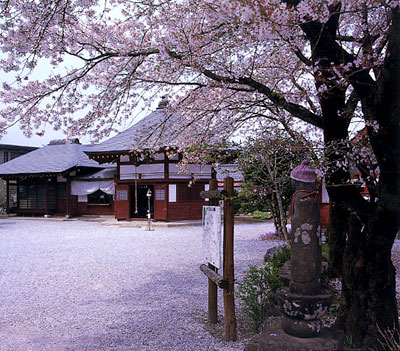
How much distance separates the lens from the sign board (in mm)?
3926

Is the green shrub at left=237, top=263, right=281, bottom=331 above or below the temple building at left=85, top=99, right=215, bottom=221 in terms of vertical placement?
below

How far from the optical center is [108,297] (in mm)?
5535

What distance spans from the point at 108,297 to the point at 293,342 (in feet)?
11.4

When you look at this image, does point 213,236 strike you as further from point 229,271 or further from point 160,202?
point 160,202

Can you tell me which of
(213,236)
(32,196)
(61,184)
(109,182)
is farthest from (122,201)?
(213,236)

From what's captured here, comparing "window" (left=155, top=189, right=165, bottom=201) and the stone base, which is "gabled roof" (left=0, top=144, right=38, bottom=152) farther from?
the stone base

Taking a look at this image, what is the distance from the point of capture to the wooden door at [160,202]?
16922 mm

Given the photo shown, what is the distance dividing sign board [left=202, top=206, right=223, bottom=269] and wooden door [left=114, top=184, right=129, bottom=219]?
14066 mm

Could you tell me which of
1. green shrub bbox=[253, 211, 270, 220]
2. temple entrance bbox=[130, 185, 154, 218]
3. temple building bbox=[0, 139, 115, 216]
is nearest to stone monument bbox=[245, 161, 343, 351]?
temple entrance bbox=[130, 185, 154, 218]

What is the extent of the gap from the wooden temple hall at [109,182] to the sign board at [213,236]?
9.34m

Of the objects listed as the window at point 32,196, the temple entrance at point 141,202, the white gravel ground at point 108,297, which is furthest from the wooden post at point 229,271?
the window at point 32,196

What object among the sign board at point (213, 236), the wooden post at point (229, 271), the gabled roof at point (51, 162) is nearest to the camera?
the wooden post at point (229, 271)

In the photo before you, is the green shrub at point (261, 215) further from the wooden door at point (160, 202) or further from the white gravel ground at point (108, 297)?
the white gravel ground at point (108, 297)

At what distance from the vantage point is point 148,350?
3.60 m
